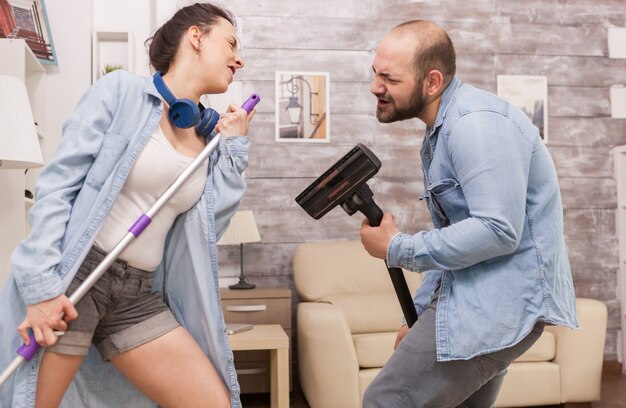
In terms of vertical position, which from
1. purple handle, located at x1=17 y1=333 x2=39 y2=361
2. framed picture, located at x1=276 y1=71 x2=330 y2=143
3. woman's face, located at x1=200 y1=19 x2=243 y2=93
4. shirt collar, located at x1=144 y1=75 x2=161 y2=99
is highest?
framed picture, located at x1=276 y1=71 x2=330 y2=143

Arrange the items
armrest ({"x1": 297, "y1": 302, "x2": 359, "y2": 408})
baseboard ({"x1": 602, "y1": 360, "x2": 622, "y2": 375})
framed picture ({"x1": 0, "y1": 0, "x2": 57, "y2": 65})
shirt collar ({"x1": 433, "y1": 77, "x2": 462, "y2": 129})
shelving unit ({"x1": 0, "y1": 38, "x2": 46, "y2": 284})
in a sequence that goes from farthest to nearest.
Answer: baseboard ({"x1": 602, "y1": 360, "x2": 622, "y2": 375})
armrest ({"x1": 297, "y1": 302, "x2": 359, "y2": 408})
framed picture ({"x1": 0, "y1": 0, "x2": 57, "y2": 65})
shelving unit ({"x1": 0, "y1": 38, "x2": 46, "y2": 284})
shirt collar ({"x1": 433, "y1": 77, "x2": 462, "y2": 129})

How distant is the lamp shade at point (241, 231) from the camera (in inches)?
151

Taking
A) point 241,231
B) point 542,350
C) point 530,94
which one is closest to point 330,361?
point 241,231

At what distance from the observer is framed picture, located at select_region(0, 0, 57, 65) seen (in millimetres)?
3064

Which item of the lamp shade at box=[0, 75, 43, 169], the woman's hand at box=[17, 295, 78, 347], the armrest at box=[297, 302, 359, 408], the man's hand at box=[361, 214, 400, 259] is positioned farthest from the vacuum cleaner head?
the armrest at box=[297, 302, 359, 408]

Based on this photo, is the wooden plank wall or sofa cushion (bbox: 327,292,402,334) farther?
Result: the wooden plank wall

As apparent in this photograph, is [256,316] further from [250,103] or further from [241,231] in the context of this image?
[250,103]

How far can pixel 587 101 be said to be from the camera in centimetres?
458

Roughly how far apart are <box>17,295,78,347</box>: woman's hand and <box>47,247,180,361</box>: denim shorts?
63 mm

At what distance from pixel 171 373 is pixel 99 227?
411mm

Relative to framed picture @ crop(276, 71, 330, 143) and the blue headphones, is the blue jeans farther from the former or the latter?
framed picture @ crop(276, 71, 330, 143)

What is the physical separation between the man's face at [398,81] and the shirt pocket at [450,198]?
23 cm

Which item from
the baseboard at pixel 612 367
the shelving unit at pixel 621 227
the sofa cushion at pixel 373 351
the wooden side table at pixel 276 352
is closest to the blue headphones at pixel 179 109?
the wooden side table at pixel 276 352

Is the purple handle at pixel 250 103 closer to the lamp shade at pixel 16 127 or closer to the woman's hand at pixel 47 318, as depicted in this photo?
the woman's hand at pixel 47 318
